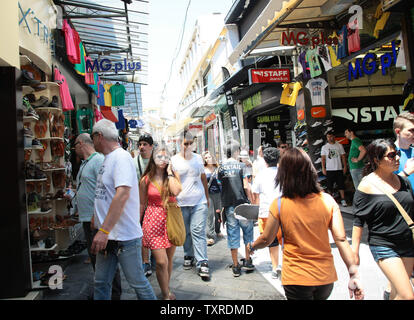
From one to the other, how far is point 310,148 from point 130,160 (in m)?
7.34

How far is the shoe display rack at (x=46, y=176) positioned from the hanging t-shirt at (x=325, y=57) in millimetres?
5845

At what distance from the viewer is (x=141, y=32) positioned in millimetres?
8750

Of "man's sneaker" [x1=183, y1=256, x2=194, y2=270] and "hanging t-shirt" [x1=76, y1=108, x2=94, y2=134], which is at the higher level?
"hanging t-shirt" [x1=76, y1=108, x2=94, y2=134]

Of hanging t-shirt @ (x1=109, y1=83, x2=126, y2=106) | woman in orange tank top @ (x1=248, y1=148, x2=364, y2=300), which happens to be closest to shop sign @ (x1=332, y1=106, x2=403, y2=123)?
hanging t-shirt @ (x1=109, y1=83, x2=126, y2=106)

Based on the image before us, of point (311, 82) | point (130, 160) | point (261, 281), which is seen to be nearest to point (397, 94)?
point (311, 82)

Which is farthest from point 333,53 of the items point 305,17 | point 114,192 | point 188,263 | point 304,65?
point 114,192

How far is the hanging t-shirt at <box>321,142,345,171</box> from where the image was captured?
8766 mm

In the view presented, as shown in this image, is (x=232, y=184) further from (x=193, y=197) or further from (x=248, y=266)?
(x=248, y=266)

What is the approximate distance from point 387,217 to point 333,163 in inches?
248

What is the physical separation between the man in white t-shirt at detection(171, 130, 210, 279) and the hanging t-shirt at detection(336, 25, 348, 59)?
4231 millimetres

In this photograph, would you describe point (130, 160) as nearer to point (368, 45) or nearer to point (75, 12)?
point (368, 45)

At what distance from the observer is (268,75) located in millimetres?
10352

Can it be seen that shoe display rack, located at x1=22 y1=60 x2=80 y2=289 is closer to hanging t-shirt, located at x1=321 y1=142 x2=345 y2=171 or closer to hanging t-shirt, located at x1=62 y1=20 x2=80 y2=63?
hanging t-shirt, located at x1=62 y1=20 x2=80 y2=63

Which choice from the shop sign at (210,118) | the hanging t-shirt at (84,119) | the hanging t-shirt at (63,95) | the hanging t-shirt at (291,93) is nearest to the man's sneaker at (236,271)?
the hanging t-shirt at (63,95)
